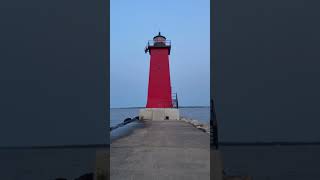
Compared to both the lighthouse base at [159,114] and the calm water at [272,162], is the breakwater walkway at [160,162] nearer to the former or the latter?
the calm water at [272,162]

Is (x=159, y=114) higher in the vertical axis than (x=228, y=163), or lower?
higher

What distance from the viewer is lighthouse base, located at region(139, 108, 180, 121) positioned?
82.8ft

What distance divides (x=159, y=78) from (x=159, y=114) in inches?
Answer: 114

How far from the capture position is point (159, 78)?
2612cm
